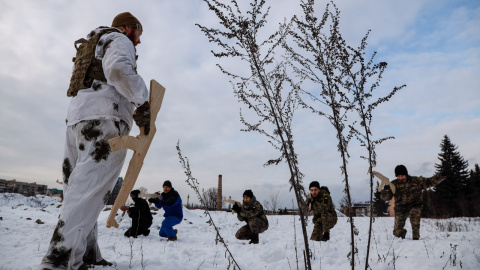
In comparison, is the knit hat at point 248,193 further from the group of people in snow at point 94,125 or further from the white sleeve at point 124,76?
the white sleeve at point 124,76

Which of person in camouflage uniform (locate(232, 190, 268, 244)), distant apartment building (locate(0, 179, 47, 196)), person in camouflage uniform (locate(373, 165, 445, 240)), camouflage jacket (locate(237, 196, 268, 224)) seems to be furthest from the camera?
distant apartment building (locate(0, 179, 47, 196))

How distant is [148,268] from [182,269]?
0.33 m

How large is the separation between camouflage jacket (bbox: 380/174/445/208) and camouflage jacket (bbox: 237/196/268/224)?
317 cm

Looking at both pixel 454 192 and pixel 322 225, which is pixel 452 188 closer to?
pixel 454 192

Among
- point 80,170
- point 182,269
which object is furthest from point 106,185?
point 182,269

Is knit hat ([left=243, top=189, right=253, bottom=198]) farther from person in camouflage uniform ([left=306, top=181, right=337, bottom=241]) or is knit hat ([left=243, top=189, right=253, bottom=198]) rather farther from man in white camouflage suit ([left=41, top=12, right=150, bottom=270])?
man in white camouflage suit ([left=41, top=12, right=150, bottom=270])

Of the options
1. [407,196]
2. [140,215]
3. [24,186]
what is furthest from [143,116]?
[24,186]

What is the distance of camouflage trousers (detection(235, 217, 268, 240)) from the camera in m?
6.38

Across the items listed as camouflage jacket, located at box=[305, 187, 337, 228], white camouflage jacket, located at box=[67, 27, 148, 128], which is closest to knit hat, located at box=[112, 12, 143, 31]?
white camouflage jacket, located at box=[67, 27, 148, 128]

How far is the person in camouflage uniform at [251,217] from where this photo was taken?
21.0ft

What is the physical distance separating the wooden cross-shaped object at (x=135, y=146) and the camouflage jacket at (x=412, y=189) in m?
6.22

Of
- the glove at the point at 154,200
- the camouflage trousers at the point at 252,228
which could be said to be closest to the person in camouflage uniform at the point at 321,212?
the camouflage trousers at the point at 252,228

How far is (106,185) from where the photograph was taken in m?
2.12

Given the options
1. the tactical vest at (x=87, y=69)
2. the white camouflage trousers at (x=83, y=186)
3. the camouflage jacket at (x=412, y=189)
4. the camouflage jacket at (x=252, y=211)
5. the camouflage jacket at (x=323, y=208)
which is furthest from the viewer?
the camouflage jacket at (x=252, y=211)
